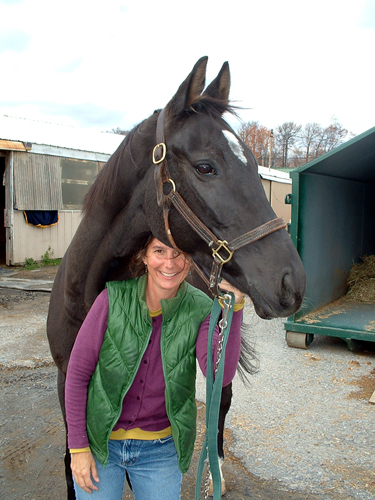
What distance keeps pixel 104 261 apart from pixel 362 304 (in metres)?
4.94

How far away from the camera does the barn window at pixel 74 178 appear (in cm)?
1188

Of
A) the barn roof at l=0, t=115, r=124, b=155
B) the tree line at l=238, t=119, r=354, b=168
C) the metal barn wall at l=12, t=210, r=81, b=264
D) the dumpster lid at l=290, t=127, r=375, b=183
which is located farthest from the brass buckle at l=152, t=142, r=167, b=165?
the tree line at l=238, t=119, r=354, b=168

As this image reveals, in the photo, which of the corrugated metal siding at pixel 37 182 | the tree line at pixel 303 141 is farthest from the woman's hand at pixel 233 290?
the tree line at pixel 303 141

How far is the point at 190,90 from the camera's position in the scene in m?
1.59

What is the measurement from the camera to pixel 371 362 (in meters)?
4.65

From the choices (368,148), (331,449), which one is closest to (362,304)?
(368,148)

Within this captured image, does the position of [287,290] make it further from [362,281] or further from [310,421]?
[362,281]

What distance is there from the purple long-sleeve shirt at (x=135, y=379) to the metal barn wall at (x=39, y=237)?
9985 millimetres

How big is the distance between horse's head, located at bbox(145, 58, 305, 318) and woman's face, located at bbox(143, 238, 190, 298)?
0.06 m

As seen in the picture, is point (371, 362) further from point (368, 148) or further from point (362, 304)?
point (368, 148)

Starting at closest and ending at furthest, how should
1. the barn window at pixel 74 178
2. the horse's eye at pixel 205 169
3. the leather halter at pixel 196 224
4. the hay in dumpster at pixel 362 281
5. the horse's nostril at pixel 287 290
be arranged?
1. the horse's nostril at pixel 287 290
2. the leather halter at pixel 196 224
3. the horse's eye at pixel 205 169
4. the hay in dumpster at pixel 362 281
5. the barn window at pixel 74 178

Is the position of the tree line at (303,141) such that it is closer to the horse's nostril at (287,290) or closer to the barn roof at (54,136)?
the barn roof at (54,136)

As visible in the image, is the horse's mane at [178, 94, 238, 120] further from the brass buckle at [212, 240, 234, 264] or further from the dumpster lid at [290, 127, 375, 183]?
the dumpster lid at [290, 127, 375, 183]

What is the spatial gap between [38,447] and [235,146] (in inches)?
105
